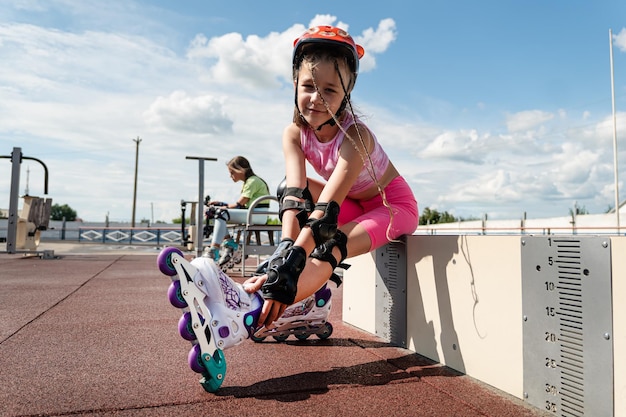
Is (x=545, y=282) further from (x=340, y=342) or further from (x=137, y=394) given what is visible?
(x=137, y=394)

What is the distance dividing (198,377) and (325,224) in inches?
30.5

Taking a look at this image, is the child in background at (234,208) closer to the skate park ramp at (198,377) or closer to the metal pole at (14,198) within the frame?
the skate park ramp at (198,377)

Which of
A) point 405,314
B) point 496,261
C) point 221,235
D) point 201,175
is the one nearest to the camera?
point 496,261

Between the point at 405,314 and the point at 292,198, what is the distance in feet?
2.80

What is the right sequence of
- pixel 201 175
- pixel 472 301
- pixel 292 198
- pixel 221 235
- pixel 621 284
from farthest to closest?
pixel 201 175, pixel 221 235, pixel 292 198, pixel 472 301, pixel 621 284

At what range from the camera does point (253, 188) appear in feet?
19.5

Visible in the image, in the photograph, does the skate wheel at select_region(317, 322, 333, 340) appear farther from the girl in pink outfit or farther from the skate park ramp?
the girl in pink outfit

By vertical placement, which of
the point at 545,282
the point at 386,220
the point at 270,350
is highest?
the point at 386,220

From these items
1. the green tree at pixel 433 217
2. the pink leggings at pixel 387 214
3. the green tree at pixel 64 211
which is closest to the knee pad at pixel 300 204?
the pink leggings at pixel 387 214

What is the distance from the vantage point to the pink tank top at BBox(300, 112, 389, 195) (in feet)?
6.67

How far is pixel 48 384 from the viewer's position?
1.67 meters

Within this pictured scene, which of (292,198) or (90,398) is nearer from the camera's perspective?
(90,398)

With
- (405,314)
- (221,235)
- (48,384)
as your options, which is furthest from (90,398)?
(221,235)

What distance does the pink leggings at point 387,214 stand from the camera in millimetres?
2062
